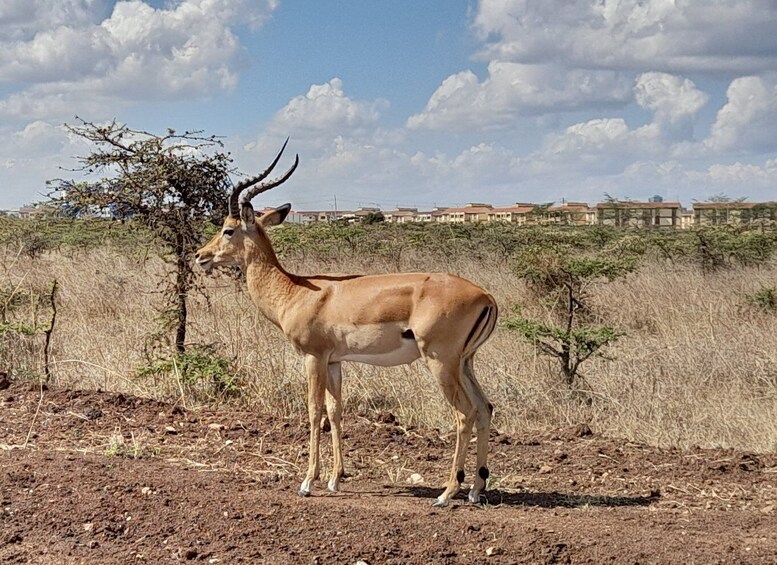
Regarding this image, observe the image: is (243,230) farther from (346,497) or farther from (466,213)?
(466,213)

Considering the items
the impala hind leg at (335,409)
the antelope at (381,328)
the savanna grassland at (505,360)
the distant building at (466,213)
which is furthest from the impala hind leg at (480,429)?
the distant building at (466,213)

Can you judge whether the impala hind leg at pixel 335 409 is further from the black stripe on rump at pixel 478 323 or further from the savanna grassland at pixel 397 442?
the black stripe on rump at pixel 478 323

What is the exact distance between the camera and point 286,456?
873 centimetres

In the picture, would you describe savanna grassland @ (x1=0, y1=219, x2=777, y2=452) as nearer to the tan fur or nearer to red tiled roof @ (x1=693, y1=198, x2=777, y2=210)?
the tan fur

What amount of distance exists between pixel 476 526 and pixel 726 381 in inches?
255

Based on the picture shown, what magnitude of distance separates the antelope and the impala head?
18mm

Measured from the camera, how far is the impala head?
8.30m

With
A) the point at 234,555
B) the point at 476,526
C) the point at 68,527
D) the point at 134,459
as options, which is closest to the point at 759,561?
the point at 476,526

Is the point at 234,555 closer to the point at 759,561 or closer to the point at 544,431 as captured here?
the point at 759,561

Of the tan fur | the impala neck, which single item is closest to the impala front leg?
the tan fur

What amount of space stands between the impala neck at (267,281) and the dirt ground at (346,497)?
56.0 inches

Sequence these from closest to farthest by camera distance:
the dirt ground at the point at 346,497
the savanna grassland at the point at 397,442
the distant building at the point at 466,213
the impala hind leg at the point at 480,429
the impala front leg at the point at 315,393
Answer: the dirt ground at the point at 346,497
the savanna grassland at the point at 397,442
the impala hind leg at the point at 480,429
the impala front leg at the point at 315,393
the distant building at the point at 466,213

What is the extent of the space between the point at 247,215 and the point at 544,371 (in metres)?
5.44

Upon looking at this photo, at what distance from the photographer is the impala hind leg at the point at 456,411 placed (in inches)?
285
